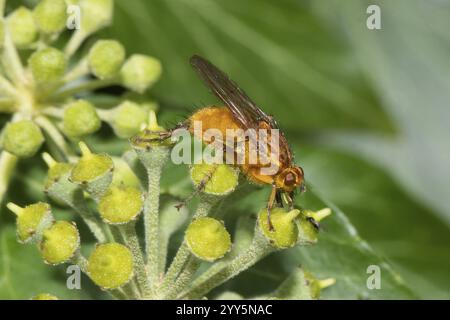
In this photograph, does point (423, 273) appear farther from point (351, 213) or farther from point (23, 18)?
point (23, 18)

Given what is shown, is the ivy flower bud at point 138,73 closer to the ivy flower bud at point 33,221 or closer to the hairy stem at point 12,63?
the hairy stem at point 12,63

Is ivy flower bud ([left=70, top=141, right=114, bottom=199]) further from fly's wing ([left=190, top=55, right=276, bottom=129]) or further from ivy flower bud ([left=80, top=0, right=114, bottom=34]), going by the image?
ivy flower bud ([left=80, top=0, right=114, bottom=34])

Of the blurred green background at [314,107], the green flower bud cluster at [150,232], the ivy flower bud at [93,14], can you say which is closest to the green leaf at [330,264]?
the blurred green background at [314,107]

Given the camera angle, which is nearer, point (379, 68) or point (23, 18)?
point (23, 18)

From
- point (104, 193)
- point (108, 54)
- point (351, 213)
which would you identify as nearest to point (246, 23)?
point (351, 213)

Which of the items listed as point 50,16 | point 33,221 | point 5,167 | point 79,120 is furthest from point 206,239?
point 50,16

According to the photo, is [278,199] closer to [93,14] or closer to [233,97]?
[233,97]
